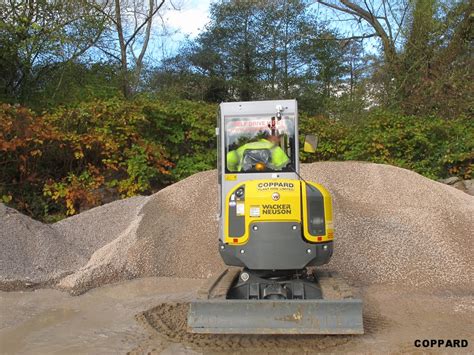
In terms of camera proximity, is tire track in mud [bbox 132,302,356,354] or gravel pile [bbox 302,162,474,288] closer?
tire track in mud [bbox 132,302,356,354]

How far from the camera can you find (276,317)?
457cm

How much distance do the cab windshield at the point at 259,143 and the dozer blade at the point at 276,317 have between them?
167cm

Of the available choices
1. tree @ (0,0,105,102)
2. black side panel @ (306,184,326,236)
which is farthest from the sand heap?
tree @ (0,0,105,102)

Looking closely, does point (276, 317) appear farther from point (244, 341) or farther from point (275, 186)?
point (275, 186)

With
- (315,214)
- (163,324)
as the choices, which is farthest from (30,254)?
(315,214)

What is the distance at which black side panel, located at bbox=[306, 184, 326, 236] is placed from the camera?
4.93 metres

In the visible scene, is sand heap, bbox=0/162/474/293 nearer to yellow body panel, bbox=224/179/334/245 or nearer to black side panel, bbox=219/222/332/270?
black side panel, bbox=219/222/332/270

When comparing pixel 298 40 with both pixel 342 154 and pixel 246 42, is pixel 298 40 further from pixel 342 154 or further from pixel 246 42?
pixel 342 154

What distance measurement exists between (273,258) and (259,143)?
1.53m

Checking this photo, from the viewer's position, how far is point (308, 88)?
2347cm

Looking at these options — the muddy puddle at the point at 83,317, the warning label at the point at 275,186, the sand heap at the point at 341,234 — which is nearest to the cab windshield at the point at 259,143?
the warning label at the point at 275,186

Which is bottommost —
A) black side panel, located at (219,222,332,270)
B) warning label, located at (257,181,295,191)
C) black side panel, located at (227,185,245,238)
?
black side panel, located at (219,222,332,270)

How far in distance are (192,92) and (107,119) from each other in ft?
34.4

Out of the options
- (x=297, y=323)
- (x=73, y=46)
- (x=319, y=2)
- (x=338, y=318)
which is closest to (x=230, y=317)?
(x=297, y=323)
